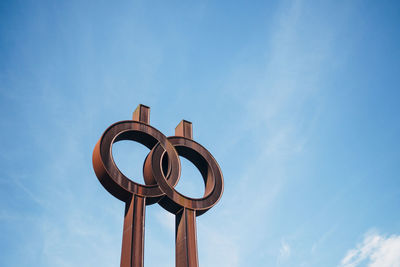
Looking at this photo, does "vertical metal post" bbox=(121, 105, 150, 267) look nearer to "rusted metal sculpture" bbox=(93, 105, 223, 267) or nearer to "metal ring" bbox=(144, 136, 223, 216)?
"rusted metal sculpture" bbox=(93, 105, 223, 267)

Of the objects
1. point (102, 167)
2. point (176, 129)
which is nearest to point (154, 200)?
point (102, 167)

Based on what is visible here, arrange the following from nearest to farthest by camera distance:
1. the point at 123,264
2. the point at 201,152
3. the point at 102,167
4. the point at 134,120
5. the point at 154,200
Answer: the point at 123,264, the point at 102,167, the point at 154,200, the point at 134,120, the point at 201,152

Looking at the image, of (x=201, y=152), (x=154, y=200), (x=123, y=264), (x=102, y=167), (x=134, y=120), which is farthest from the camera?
(x=201, y=152)

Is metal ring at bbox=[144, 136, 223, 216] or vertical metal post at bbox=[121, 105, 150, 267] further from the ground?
metal ring at bbox=[144, 136, 223, 216]

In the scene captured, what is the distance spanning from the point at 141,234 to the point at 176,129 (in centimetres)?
840

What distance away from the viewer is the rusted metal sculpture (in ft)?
67.3

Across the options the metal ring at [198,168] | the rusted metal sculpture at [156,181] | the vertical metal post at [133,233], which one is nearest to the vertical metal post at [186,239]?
the rusted metal sculpture at [156,181]

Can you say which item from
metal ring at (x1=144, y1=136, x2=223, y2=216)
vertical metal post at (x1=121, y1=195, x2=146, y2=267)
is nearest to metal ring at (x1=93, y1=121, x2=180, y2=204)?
metal ring at (x1=144, y1=136, x2=223, y2=216)

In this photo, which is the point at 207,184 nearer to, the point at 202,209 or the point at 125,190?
the point at 202,209

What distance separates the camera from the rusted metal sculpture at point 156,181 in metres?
20.5

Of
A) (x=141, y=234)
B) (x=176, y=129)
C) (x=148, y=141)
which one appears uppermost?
(x=176, y=129)

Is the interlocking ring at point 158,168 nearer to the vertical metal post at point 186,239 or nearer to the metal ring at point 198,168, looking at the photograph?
the metal ring at point 198,168

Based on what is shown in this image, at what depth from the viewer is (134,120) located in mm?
23875

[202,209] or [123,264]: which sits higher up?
[202,209]
